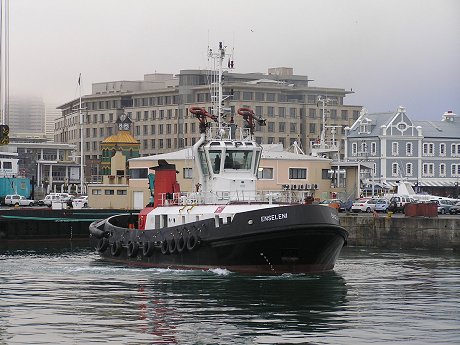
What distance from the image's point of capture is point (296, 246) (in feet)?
125

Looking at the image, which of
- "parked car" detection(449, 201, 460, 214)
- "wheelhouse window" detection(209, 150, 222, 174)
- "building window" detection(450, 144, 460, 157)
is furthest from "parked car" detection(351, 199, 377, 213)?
"building window" detection(450, 144, 460, 157)

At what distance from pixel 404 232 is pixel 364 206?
1933 centimetres

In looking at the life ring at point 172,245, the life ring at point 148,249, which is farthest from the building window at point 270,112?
the life ring at point 172,245

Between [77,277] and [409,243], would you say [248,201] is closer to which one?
[77,277]

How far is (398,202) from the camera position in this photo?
270 feet

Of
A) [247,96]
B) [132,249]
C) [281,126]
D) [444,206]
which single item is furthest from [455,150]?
[132,249]

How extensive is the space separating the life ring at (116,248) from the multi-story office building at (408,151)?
224 ft

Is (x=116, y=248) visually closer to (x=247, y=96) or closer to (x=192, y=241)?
(x=192, y=241)

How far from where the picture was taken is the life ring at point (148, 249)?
140 feet

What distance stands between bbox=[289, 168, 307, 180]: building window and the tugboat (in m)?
30.7

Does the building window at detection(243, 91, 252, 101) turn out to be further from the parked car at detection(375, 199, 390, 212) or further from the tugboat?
the tugboat

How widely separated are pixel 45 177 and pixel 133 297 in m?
119

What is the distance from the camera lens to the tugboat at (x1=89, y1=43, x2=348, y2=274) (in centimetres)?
3762

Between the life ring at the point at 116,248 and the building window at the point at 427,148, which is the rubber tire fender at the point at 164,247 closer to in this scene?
the life ring at the point at 116,248
